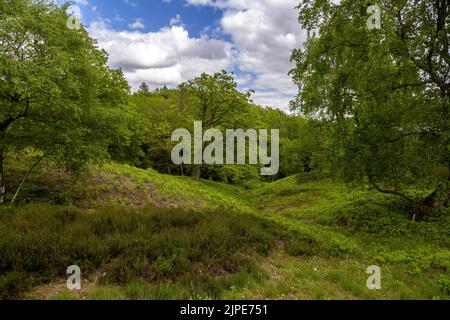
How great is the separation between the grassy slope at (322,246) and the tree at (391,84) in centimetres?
258

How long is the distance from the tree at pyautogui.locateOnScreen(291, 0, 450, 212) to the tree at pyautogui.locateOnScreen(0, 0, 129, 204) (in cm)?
1129

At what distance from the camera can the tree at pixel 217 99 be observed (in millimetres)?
32844

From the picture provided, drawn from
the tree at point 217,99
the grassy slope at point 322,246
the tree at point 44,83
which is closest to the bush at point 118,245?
the grassy slope at point 322,246

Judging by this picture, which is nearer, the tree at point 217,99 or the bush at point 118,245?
the bush at point 118,245

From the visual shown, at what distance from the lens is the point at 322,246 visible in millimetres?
10609

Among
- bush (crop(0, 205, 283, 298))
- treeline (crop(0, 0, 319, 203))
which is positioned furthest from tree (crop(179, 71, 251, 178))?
bush (crop(0, 205, 283, 298))

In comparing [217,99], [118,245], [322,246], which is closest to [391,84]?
[322,246]

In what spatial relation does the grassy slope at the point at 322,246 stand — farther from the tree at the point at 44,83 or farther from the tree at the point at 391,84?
the tree at the point at 44,83

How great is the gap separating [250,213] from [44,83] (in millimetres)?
10600

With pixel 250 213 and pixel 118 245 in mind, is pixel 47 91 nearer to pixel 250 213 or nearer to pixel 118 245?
pixel 118 245

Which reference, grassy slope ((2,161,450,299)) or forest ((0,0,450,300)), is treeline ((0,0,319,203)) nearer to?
forest ((0,0,450,300))
